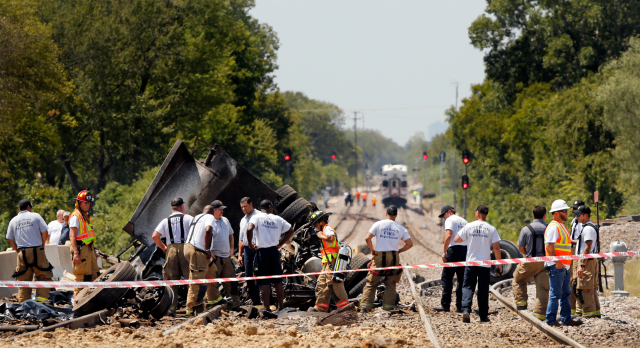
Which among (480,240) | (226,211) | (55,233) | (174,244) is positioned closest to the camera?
(480,240)

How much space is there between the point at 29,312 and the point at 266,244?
3583 mm

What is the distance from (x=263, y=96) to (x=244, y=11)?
303 inches

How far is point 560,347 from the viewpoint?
8.91 metres

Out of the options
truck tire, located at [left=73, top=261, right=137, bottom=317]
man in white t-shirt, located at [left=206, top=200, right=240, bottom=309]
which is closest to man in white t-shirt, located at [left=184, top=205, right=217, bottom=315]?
man in white t-shirt, located at [left=206, top=200, right=240, bottom=309]

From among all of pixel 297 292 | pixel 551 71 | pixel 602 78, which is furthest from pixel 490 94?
pixel 297 292

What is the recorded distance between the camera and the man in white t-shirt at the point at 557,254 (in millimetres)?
10242

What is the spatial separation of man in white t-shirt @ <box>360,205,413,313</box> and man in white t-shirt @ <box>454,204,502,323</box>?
3.16ft

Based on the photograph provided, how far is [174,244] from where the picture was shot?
11.3 metres

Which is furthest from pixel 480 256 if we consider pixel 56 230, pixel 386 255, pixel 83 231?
pixel 56 230

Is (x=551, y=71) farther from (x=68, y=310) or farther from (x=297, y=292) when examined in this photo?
Answer: (x=68, y=310)

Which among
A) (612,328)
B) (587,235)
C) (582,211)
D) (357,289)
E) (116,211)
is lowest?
(612,328)

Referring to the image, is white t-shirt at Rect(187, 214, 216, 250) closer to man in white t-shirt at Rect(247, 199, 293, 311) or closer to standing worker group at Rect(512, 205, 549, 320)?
man in white t-shirt at Rect(247, 199, 293, 311)

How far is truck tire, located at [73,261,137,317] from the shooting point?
10.3m

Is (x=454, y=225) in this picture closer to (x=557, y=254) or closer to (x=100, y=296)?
(x=557, y=254)
